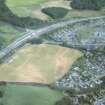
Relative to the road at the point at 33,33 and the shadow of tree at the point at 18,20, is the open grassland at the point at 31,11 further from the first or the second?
the road at the point at 33,33

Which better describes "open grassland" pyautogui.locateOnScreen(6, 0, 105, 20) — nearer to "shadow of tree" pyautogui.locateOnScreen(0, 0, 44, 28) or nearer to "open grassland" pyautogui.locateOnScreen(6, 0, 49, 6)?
"open grassland" pyautogui.locateOnScreen(6, 0, 49, 6)

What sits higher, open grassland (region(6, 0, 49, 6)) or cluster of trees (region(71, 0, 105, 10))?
open grassland (region(6, 0, 49, 6))

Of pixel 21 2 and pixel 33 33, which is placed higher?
pixel 21 2

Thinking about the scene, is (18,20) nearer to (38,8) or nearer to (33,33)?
(33,33)

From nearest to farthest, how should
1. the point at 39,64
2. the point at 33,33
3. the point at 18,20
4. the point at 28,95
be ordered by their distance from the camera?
the point at 28,95 < the point at 39,64 < the point at 33,33 < the point at 18,20

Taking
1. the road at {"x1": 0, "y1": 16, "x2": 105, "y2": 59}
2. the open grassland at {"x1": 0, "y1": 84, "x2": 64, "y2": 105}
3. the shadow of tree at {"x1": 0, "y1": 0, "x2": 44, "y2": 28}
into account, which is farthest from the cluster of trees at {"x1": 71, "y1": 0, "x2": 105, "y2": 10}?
the open grassland at {"x1": 0, "y1": 84, "x2": 64, "y2": 105}

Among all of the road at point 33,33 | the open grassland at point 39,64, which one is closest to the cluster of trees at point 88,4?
the road at point 33,33

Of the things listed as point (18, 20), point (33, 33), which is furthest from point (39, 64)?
point (18, 20)

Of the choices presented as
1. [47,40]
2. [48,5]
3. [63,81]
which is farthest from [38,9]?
[63,81]
